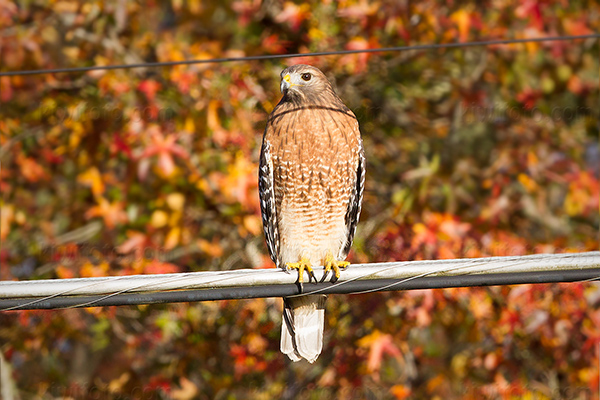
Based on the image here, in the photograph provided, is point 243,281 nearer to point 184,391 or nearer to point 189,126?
point 189,126

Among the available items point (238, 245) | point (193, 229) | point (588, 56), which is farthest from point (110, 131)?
point (588, 56)

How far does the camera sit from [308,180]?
412cm

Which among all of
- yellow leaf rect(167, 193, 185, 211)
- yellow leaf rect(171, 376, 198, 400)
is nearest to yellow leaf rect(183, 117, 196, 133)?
yellow leaf rect(167, 193, 185, 211)

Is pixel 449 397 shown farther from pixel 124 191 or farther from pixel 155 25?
pixel 155 25

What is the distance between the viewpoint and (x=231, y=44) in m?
6.80

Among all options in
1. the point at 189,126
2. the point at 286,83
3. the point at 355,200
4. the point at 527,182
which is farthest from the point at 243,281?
the point at 527,182

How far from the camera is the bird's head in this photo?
4.16 m

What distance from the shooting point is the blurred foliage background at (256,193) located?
5758 millimetres

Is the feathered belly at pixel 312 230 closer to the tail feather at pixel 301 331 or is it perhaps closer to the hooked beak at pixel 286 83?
the tail feather at pixel 301 331

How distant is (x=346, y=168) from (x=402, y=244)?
1.66 metres

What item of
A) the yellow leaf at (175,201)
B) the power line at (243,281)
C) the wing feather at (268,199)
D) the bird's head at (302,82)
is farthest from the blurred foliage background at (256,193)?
the power line at (243,281)

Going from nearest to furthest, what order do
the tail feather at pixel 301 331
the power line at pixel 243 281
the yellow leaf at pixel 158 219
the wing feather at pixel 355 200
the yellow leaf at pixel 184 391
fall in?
the power line at pixel 243 281
the tail feather at pixel 301 331
the wing feather at pixel 355 200
the yellow leaf at pixel 158 219
the yellow leaf at pixel 184 391

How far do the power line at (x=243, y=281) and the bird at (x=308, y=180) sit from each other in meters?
1.37

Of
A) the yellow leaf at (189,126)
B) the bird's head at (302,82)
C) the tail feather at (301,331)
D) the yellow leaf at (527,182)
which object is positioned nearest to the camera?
the tail feather at (301,331)
